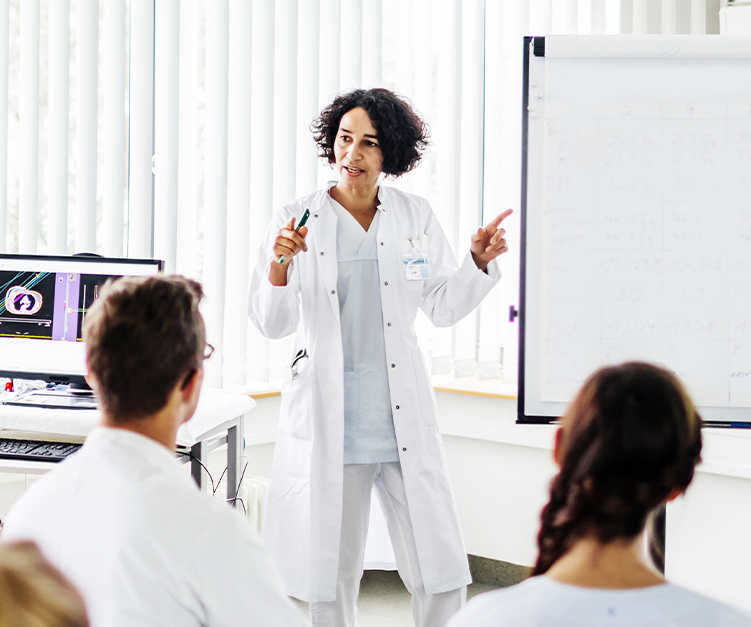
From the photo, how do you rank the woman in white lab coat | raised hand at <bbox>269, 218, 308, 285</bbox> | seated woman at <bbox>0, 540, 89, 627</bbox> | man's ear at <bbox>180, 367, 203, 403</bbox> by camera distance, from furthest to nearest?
the woman in white lab coat, raised hand at <bbox>269, 218, 308, 285</bbox>, man's ear at <bbox>180, 367, 203, 403</bbox>, seated woman at <bbox>0, 540, 89, 627</bbox>

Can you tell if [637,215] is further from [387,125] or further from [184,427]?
[184,427]

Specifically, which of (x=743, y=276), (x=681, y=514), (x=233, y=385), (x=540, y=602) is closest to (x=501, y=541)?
(x=681, y=514)

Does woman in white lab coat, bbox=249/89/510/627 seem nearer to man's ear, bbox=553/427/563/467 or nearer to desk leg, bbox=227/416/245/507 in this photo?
desk leg, bbox=227/416/245/507

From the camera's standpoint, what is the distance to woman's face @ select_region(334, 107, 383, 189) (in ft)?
6.24

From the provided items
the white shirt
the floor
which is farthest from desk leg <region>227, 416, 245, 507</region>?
the white shirt

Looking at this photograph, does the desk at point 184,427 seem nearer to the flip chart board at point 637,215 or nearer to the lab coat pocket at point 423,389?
the lab coat pocket at point 423,389

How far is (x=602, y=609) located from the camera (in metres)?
0.75

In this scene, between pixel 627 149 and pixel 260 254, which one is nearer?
pixel 627 149

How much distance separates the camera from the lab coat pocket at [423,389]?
1864 mm

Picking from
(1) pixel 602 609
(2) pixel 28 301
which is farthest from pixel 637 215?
(2) pixel 28 301

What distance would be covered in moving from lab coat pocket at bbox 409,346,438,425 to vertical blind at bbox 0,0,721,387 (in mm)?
897

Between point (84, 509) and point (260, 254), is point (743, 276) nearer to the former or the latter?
point (260, 254)

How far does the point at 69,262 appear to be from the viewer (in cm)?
199

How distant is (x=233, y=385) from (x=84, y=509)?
73.2 inches
